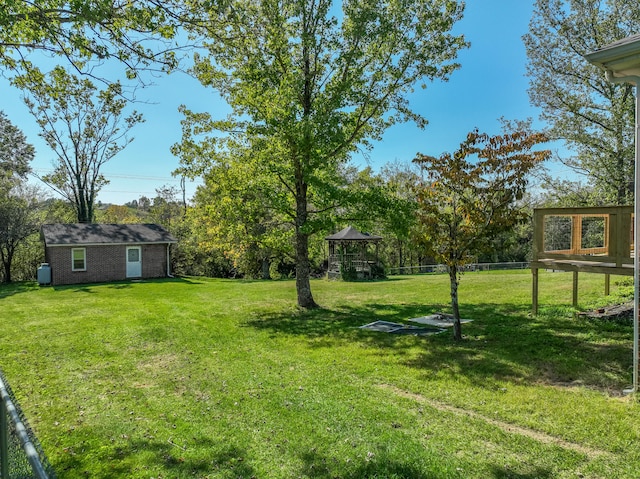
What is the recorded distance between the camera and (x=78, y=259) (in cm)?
2042

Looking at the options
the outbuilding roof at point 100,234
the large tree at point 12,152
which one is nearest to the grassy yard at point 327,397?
the outbuilding roof at point 100,234

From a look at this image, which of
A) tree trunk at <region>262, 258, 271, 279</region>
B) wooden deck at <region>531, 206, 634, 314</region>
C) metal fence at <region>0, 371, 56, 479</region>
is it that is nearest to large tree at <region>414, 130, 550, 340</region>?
wooden deck at <region>531, 206, 634, 314</region>

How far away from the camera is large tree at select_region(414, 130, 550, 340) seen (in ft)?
22.8

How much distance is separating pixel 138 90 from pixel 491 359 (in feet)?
22.1

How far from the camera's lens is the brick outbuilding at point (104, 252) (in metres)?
20.0

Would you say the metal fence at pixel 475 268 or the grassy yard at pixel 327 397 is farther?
the metal fence at pixel 475 268

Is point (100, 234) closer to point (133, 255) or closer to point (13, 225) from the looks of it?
point (133, 255)

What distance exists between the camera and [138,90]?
5.67 m

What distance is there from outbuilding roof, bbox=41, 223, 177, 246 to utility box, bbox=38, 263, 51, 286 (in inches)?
46.6

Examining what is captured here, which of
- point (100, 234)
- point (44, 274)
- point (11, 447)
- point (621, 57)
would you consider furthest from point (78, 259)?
point (621, 57)

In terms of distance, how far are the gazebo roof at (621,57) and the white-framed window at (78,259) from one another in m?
22.3

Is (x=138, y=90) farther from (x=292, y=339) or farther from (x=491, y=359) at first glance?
(x=491, y=359)

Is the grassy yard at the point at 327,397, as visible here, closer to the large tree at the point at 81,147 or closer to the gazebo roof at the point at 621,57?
the gazebo roof at the point at 621,57

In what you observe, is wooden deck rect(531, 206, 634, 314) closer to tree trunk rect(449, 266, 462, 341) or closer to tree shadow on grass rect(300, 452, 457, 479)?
tree trunk rect(449, 266, 462, 341)
